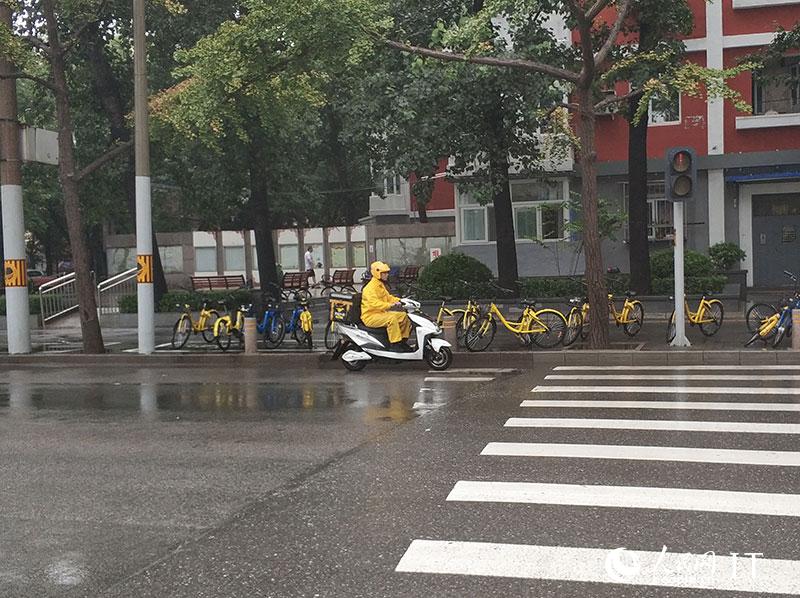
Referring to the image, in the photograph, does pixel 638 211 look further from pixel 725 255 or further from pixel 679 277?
pixel 679 277

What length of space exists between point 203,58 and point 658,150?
1547cm

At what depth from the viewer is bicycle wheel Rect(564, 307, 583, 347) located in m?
14.9

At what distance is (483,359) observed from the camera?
13.9 m

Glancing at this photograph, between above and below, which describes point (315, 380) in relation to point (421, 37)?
below

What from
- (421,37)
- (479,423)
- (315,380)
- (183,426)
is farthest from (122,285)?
(479,423)

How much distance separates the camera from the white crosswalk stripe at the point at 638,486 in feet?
14.5

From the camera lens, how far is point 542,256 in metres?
26.0

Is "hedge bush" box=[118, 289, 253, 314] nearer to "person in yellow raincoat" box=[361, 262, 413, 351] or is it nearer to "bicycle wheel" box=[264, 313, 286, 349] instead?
"bicycle wheel" box=[264, 313, 286, 349]

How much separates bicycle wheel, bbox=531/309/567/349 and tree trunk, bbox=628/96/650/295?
663 centimetres

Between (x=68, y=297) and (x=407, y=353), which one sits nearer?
(x=407, y=353)

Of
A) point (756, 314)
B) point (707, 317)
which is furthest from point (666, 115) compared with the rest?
point (756, 314)

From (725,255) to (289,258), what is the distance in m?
23.0

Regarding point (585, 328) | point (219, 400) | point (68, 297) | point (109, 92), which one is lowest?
point (219, 400)

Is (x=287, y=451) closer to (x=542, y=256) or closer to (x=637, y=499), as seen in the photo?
(x=637, y=499)
